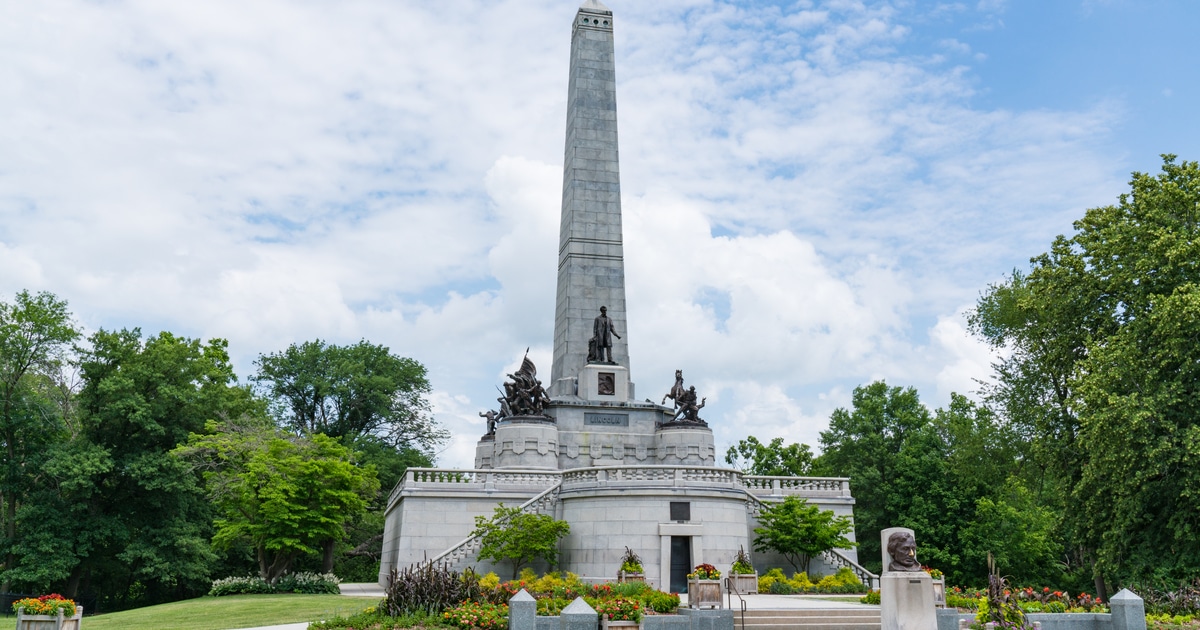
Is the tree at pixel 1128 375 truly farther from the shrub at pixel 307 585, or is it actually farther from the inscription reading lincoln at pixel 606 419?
the shrub at pixel 307 585

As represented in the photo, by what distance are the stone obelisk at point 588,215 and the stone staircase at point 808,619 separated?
20.4 meters

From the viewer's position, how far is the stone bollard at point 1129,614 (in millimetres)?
18438

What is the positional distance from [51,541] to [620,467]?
85.7ft

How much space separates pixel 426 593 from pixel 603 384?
21.3 meters

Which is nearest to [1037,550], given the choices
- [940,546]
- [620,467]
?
[940,546]

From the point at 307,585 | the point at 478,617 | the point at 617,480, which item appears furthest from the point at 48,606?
the point at 617,480

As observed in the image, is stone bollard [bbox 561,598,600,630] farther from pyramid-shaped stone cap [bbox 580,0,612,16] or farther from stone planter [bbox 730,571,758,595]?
pyramid-shaped stone cap [bbox 580,0,612,16]

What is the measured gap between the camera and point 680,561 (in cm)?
3030

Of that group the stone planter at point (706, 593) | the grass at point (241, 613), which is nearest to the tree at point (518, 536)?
the grass at point (241, 613)

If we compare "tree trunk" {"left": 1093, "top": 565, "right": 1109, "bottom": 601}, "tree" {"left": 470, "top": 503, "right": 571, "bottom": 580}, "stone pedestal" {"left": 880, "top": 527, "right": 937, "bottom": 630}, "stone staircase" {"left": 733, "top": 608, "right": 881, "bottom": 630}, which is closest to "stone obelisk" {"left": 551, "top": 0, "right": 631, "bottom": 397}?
"tree" {"left": 470, "top": 503, "right": 571, "bottom": 580}

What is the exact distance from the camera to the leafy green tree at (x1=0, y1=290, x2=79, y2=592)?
4056 cm

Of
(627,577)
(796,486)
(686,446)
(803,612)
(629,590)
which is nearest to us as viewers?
(803,612)

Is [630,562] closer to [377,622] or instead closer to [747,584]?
[747,584]

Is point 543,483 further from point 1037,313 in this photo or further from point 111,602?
point 111,602
